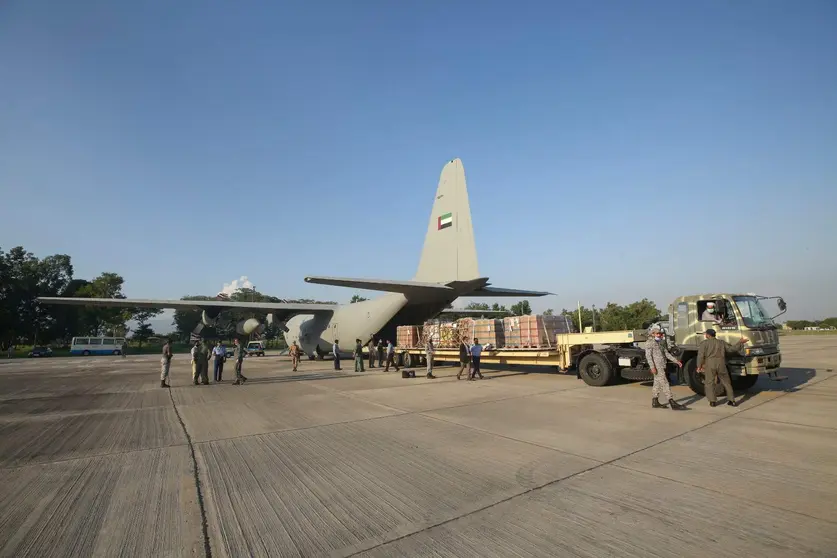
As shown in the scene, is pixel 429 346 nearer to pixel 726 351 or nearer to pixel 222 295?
pixel 726 351

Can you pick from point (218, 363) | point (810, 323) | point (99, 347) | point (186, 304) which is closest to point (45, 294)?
point (99, 347)

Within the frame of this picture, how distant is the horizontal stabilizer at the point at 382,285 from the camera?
13.5 m

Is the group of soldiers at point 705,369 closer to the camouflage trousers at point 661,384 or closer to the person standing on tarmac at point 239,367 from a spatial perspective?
the camouflage trousers at point 661,384

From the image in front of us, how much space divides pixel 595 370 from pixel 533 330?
2.51 metres

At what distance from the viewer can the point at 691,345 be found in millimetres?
10234

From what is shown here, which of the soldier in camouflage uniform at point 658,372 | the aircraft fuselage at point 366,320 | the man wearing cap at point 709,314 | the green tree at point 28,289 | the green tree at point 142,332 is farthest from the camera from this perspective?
the green tree at point 142,332

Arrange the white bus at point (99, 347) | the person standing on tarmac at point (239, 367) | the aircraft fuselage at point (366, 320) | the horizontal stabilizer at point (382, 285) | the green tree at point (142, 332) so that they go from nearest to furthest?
the horizontal stabilizer at point (382, 285), the person standing on tarmac at point (239, 367), the aircraft fuselage at point (366, 320), the white bus at point (99, 347), the green tree at point (142, 332)

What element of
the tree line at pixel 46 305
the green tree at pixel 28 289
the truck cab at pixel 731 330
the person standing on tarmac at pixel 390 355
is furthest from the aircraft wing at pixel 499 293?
the green tree at pixel 28 289

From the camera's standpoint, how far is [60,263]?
6556 cm

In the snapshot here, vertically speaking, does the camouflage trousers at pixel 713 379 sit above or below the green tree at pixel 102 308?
below

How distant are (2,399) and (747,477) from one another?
55.9 feet

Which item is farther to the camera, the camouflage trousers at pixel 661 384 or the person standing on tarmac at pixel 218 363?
the person standing on tarmac at pixel 218 363

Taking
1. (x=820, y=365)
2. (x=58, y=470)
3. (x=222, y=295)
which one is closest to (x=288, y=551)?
(x=58, y=470)

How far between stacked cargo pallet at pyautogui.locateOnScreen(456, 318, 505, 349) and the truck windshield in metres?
7.01
